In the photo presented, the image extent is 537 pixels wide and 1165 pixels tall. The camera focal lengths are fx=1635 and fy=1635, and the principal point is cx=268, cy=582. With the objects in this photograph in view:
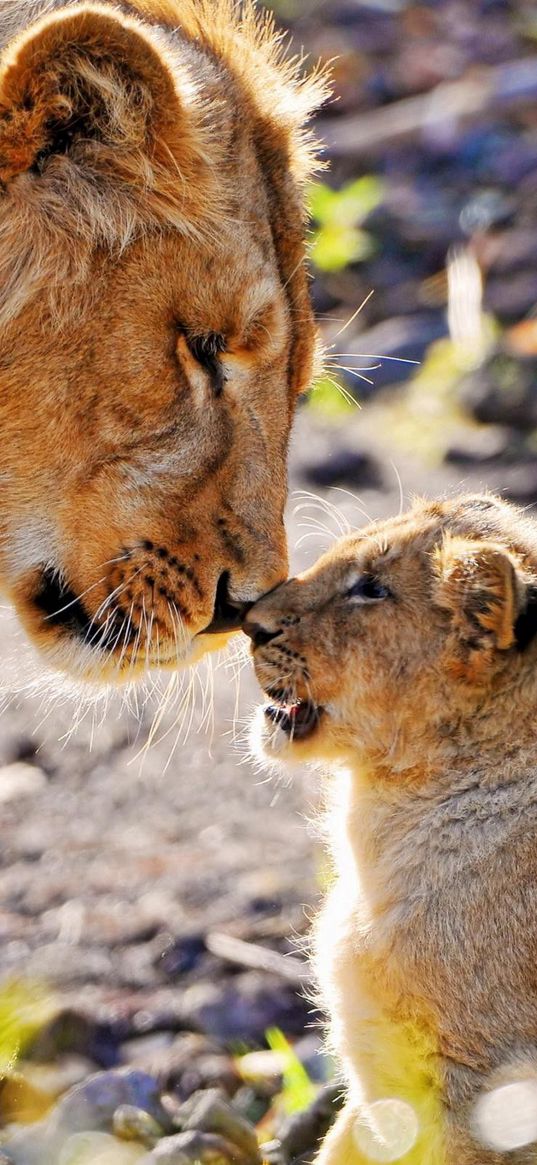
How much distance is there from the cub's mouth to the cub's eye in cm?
30

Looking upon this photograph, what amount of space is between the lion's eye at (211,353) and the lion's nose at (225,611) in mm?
472

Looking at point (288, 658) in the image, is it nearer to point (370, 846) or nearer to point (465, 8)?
point (370, 846)

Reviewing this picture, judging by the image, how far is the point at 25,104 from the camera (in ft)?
11.3

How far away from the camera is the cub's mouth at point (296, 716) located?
4078 millimetres

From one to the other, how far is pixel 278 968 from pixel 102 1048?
0.58 metres

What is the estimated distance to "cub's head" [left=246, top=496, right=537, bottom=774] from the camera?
387 centimetres

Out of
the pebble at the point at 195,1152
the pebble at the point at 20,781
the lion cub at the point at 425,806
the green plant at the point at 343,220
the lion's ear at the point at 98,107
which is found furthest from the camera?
the green plant at the point at 343,220

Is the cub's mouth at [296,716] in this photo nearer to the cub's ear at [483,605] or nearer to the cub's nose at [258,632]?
the cub's nose at [258,632]

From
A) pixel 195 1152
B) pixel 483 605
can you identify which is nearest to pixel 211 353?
pixel 483 605

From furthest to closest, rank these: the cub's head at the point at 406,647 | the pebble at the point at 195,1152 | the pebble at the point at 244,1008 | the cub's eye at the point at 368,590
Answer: the pebble at the point at 244,1008
the cub's eye at the point at 368,590
the cub's head at the point at 406,647
the pebble at the point at 195,1152

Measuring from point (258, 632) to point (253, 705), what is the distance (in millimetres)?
1996

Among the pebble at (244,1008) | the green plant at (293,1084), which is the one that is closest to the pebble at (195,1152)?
the green plant at (293,1084)

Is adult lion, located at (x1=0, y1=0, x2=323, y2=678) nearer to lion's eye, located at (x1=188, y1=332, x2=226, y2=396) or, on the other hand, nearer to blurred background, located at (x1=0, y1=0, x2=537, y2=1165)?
lion's eye, located at (x1=188, y1=332, x2=226, y2=396)

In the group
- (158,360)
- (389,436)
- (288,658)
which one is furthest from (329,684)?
(389,436)
